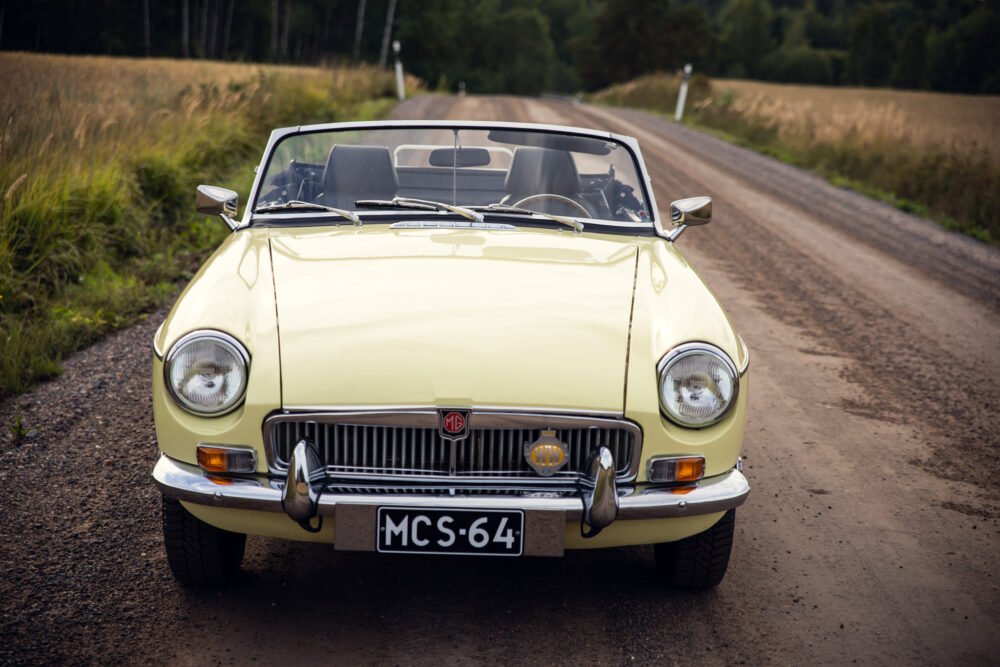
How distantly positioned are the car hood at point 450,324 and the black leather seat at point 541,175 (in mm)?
618

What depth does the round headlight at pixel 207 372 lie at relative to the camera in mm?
2604

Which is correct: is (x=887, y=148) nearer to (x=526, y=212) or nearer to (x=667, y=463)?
(x=526, y=212)

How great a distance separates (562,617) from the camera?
111 inches

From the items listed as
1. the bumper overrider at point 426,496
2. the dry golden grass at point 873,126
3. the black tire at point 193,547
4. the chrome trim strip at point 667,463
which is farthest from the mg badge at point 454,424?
the dry golden grass at point 873,126

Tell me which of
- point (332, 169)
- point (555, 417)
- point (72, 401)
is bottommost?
point (72, 401)

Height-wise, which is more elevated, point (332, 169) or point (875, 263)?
point (332, 169)

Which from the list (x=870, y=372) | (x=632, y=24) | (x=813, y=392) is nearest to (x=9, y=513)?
(x=813, y=392)

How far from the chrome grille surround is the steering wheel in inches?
59.2

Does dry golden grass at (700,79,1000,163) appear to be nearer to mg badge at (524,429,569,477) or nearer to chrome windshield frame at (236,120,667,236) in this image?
chrome windshield frame at (236,120,667,236)

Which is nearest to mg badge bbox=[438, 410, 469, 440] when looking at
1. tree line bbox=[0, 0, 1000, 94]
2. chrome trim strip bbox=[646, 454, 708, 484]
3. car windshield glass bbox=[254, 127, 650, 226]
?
chrome trim strip bbox=[646, 454, 708, 484]

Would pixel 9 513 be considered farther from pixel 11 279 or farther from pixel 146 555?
pixel 11 279

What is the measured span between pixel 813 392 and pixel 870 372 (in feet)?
2.03

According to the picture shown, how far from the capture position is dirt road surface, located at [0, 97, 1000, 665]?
2635 mm

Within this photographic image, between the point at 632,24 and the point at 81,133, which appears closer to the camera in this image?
the point at 81,133
